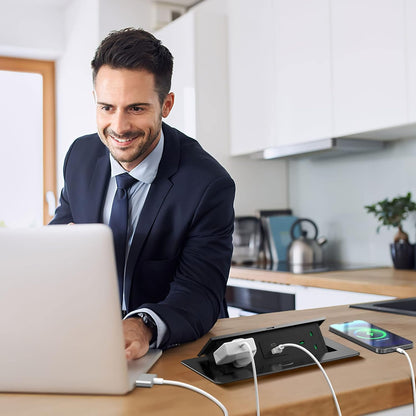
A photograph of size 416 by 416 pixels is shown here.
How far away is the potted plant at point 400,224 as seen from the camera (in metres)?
2.67

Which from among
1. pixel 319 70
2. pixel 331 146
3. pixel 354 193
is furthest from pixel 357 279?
pixel 319 70

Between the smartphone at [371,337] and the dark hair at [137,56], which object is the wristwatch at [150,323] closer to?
the smartphone at [371,337]

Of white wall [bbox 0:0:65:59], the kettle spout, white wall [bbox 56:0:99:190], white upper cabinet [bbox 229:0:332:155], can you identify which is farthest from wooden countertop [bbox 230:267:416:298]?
white wall [bbox 0:0:65:59]

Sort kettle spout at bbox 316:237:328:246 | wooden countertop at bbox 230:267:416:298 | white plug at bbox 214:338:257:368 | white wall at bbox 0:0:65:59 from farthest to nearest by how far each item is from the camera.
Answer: white wall at bbox 0:0:65:59
kettle spout at bbox 316:237:328:246
wooden countertop at bbox 230:267:416:298
white plug at bbox 214:338:257:368

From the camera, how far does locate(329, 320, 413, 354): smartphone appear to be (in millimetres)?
1082

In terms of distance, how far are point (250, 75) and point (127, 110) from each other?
6.99 feet

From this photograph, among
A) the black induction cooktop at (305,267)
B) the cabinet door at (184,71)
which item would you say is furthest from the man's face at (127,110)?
the cabinet door at (184,71)

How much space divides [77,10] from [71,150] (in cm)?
270

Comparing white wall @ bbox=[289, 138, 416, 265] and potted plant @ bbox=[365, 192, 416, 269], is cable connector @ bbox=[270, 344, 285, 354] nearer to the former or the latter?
potted plant @ bbox=[365, 192, 416, 269]

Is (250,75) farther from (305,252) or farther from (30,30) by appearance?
(30,30)

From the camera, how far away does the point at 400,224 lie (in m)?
2.72

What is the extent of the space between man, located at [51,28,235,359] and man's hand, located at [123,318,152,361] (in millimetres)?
153

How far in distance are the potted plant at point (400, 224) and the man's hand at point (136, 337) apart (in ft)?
6.26

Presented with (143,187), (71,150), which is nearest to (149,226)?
(143,187)
